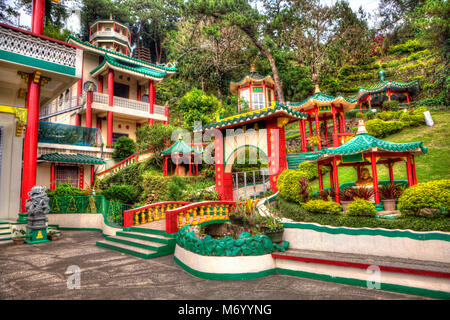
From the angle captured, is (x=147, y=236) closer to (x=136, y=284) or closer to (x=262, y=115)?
(x=136, y=284)

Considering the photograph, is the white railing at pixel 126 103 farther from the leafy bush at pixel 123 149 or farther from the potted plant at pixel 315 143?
the potted plant at pixel 315 143

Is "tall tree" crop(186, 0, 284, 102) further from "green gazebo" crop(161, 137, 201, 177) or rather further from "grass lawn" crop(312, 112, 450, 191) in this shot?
"grass lawn" crop(312, 112, 450, 191)

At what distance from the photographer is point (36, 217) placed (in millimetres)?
9719

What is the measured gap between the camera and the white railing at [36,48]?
970cm

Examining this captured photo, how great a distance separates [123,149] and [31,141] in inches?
359

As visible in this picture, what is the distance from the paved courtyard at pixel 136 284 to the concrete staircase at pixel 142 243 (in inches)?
15.0

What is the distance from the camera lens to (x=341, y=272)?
504cm

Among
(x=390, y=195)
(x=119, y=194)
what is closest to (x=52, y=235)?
(x=119, y=194)

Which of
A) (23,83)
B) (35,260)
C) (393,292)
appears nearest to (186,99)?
(23,83)

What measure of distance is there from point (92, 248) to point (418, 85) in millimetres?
33110

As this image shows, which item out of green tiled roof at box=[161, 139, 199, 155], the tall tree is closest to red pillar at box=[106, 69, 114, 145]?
green tiled roof at box=[161, 139, 199, 155]

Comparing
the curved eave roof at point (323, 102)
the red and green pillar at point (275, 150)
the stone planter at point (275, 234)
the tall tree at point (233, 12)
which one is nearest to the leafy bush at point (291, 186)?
the stone planter at point (275, 234)
